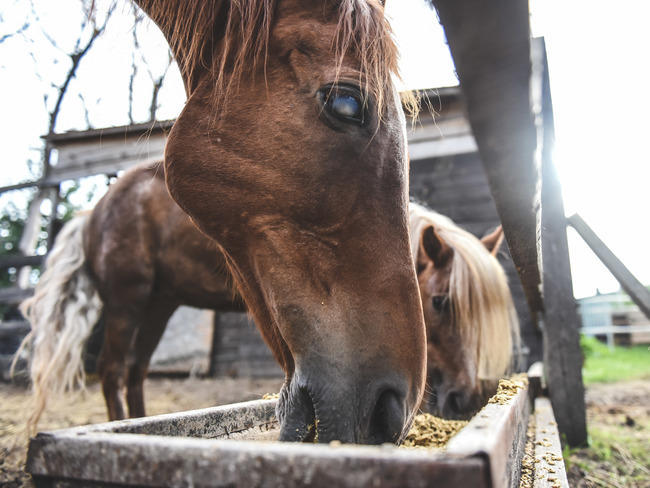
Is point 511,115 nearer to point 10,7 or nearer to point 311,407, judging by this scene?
point 311,407

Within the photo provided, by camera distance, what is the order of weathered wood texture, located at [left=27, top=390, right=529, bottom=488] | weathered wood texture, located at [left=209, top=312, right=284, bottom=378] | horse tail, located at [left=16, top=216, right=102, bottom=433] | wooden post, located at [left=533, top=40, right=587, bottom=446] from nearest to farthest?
weathered wood texture, located at [left=27, top=390, right=529, bottom=488]
wooden post, located at [left=533, top=40, right=587, bottom=446]
horse tail, located at [left=16, top=216, right=102, bottom=433]
weathered wood texture, located at [left=209, top=312, right=284, bottom=378]

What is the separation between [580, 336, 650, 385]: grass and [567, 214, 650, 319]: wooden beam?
11.4 ft

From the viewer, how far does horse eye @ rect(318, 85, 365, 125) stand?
1.10m

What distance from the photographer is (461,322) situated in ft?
7.47

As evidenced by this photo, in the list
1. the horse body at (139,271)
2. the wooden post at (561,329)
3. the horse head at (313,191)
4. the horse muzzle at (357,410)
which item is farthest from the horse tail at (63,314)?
the wooden post at (561,329)

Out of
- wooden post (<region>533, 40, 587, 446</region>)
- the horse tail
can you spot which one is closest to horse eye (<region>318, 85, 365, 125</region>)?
wooden post (<region>533, 40, 587, 446</region>)

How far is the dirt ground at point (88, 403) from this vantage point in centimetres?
268

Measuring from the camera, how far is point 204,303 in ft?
10.7

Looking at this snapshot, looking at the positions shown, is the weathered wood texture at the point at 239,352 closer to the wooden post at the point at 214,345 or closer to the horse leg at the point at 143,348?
the wooden post at the point at 214,345

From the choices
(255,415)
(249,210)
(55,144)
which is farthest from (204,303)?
(55,144)

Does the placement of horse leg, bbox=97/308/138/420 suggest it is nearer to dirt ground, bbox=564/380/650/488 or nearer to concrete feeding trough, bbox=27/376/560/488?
concrete feeding trough, bbox=27/376/560/488

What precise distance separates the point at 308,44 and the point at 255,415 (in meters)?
1.02

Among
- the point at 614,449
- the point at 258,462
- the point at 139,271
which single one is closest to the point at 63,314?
the point at 139,271

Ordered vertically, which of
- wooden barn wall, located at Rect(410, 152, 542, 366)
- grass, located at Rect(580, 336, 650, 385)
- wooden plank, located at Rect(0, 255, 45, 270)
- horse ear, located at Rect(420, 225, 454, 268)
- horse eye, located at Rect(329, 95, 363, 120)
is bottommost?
grass, located at Rect(580, 336, 650, 385)
